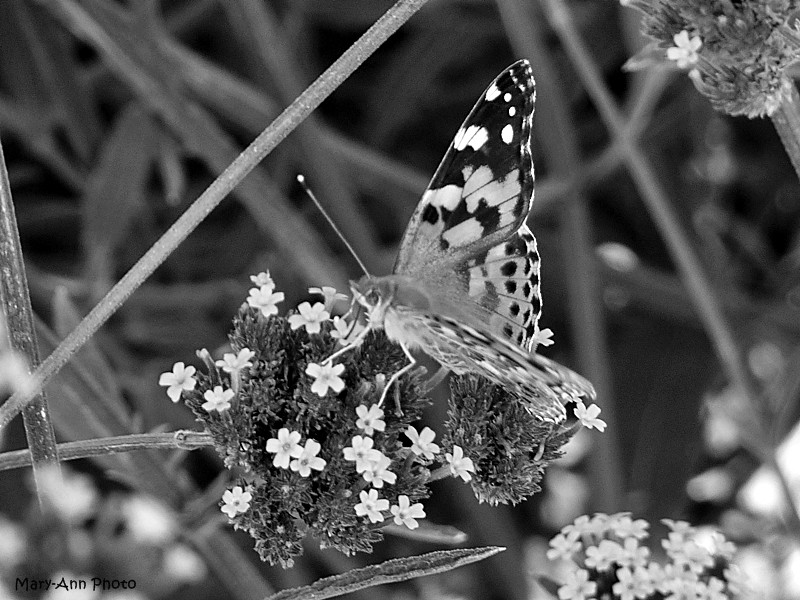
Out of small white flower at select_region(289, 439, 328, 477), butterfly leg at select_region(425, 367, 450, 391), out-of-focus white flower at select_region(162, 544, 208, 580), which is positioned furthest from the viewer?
out-of-focus white flower at select_region(162, 544, 208, 580)

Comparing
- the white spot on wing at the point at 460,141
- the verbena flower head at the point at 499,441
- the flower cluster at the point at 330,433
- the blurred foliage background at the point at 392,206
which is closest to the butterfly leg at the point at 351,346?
the flower cluster at the point at 330,433

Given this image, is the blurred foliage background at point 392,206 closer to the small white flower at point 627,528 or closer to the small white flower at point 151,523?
the small white flower at point 151,523

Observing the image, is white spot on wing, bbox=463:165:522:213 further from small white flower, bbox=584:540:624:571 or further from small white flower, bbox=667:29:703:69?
small white flower, bbox=584:540:624:571

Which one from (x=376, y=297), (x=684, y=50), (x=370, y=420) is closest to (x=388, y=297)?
(x=376, y=297)

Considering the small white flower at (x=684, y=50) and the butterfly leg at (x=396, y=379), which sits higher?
the small white flower at (x=684, y=50)

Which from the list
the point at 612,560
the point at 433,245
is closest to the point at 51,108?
the point at 433,245

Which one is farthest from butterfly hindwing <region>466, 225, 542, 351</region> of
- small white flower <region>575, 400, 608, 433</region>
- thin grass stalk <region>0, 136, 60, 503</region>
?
thin grass stalk <region>0, 136, 60, 503</region>

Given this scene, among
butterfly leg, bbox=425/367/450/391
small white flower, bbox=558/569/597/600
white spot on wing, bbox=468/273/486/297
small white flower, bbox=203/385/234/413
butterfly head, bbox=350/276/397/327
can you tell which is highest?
white spot on wing, bbox=468/273/486/297

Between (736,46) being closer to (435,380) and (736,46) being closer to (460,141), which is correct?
(460,141)
